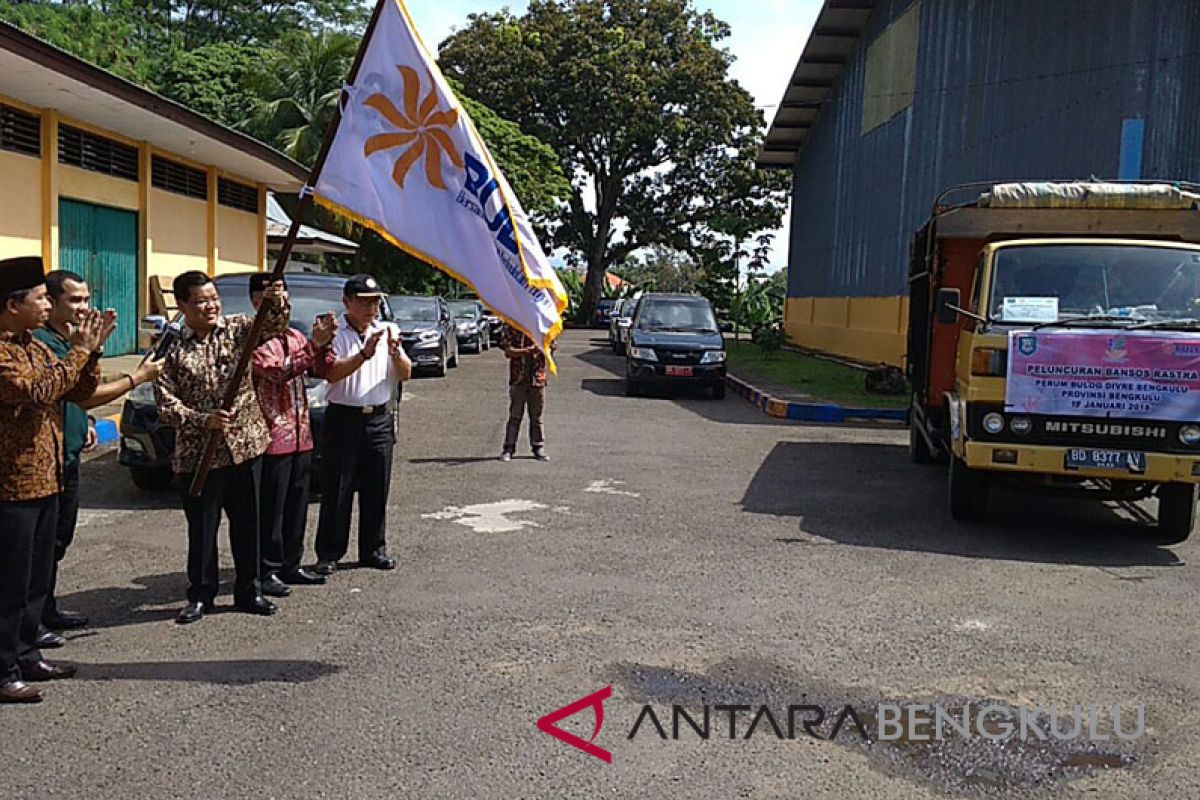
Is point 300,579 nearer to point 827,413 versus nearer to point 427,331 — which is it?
point 827,413

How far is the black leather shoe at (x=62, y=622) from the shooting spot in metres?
5.55

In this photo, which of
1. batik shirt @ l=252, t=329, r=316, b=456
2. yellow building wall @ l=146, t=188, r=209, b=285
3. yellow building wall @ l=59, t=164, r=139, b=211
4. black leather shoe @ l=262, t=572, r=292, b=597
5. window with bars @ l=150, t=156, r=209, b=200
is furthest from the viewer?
window with bars @ l=150, t=156, r=209, b=200

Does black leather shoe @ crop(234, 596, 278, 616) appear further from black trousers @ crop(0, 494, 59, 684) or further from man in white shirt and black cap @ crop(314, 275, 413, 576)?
black trousers @ crop(0, 494, 59, 684)

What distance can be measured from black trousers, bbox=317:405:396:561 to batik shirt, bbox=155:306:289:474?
0.84m

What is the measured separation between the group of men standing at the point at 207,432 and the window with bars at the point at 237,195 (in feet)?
60.4

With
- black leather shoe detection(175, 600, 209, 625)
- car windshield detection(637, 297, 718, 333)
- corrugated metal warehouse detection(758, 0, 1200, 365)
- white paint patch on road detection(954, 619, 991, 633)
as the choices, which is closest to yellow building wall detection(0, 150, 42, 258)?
car windshield detection(637, 297, 718, 333)

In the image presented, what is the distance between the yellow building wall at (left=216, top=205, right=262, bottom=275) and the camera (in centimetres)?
2349

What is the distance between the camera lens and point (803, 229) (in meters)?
35.7

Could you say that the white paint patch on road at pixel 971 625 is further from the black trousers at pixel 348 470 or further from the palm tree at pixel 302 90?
the palm tree at pixel 302 90

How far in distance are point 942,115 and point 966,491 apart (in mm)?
14519

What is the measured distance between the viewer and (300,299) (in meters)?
10.2

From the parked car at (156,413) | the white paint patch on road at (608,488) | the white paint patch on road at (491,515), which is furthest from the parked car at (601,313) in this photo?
the white paint patch on road at (491,515)

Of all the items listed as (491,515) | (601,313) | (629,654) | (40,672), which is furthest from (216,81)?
(629,654)

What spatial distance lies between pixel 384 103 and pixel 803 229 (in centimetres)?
3148
